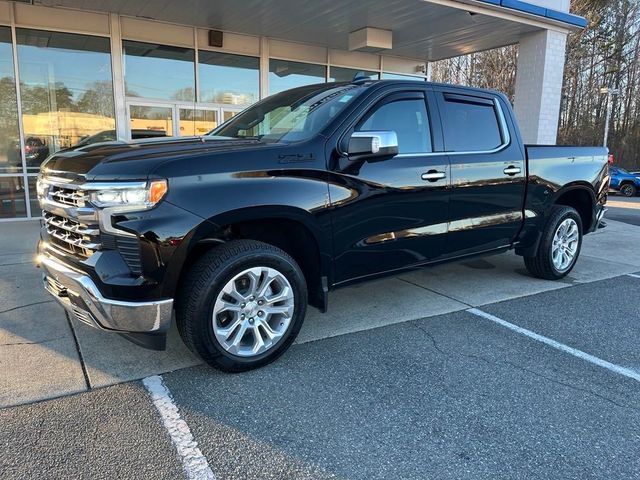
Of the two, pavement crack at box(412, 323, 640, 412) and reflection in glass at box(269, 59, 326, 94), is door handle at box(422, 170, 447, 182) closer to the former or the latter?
pavement crack at box(412, 323, 640, 412)

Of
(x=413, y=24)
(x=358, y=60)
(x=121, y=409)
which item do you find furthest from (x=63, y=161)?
(x=358, y=60)

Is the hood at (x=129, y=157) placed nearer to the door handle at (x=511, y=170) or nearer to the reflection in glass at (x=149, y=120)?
the door handle at (x=511, y=170)

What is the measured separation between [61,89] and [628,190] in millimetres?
24697

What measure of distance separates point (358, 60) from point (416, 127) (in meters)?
9.36

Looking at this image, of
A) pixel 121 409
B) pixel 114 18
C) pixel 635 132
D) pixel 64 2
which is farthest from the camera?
pixel 635 132

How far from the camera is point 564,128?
1457 inches

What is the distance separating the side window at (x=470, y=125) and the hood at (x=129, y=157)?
72.3 inches

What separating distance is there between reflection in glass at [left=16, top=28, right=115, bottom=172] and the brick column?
9025mm

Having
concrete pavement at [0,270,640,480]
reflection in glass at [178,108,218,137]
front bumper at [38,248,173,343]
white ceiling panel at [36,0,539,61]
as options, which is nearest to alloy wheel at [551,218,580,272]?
concrete pavement at [0,270,640,480]

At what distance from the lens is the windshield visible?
379 centimetres

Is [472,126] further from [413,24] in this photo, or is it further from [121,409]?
[413,24]

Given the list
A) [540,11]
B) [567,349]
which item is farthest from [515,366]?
[540,11]

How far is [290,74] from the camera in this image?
12.1 meters

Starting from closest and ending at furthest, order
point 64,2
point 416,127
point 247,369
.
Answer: point 247,369, point 416,127, point 64,2
